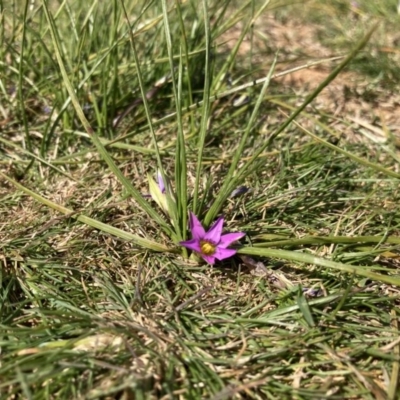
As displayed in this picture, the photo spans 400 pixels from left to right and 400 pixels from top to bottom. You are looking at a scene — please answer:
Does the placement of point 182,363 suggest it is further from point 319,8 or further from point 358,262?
point 319,8

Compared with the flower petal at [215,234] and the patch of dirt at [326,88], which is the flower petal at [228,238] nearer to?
the flower petal at [215,234]

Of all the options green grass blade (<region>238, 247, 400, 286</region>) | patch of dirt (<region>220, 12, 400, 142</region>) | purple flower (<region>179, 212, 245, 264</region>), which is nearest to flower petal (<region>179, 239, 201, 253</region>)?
purple flower (<region>179, 212, 245, 264</region>)

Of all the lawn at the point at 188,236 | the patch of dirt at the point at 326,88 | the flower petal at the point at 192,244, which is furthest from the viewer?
the patch of dirt at the point at 326,88

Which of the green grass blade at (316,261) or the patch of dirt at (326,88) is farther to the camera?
the patch of dirt at (326,88)

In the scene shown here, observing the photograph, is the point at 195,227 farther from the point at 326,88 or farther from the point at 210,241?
the point at 326,88

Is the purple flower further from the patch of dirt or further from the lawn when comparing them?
the patch of dirt

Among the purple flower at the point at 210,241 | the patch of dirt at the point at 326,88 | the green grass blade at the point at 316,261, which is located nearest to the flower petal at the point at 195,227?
the purple flower at the point at 210,241

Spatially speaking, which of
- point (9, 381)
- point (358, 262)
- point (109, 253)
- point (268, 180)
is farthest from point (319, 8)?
point (9, 381)
